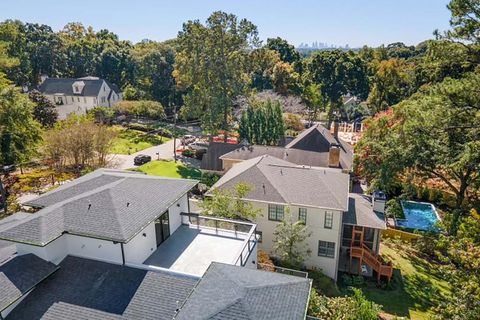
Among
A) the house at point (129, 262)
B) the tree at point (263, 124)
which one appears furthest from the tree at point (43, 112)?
the house at point (129, 262)

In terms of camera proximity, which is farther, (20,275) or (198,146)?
(198,146)

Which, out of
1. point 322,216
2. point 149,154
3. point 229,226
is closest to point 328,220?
point 322,216

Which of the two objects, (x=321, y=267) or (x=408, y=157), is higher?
(x=408, y=157)

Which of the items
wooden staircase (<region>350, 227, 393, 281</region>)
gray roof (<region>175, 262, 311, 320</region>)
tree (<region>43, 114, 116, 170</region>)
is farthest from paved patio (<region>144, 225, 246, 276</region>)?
tree (<region>43, 114, 116, 170</region>)

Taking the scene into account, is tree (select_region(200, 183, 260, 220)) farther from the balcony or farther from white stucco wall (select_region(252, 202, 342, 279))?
the balcony

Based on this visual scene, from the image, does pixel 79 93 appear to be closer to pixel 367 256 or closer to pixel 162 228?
pixel 162 228

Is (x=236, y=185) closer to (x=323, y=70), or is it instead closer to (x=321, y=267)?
(x=321, y=267)

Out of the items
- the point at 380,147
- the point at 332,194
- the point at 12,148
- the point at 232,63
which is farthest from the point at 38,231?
the point at 232,63
